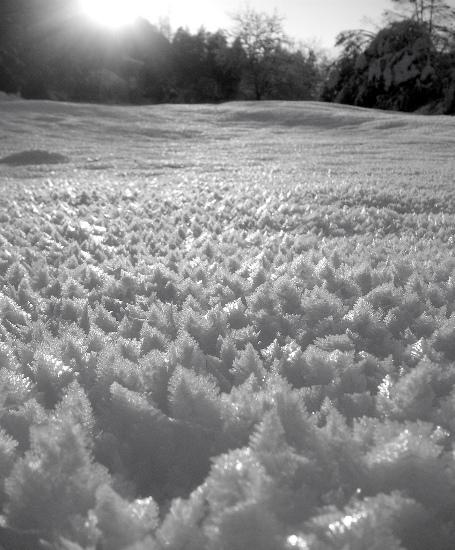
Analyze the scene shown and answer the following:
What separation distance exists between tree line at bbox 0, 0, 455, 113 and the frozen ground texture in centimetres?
2942

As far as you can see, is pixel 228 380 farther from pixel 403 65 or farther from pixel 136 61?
pixel 136 61

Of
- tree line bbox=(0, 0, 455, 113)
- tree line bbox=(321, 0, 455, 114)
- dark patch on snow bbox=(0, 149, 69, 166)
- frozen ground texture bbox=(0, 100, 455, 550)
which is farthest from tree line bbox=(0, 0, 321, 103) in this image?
frozen ground texture bbox=(0, 100, 455, 550)

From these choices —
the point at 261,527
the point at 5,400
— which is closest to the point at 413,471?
the point at 261,527

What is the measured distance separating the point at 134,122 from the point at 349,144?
11286 mm

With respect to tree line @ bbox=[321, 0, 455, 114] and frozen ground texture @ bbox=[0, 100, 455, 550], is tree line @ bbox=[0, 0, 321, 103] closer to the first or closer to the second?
tree line @ bbox=[321, 0, 455, 114]

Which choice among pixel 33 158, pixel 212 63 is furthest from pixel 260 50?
pixel 33 158

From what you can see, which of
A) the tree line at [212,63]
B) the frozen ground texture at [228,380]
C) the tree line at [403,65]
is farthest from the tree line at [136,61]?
the frozen ground texture at [228,380]

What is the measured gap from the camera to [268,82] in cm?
4522

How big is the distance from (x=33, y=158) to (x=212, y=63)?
3360cm

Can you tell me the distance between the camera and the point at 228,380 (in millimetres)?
1681

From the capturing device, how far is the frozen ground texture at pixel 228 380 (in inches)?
40.1

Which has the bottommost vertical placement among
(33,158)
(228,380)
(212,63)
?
(33,158)

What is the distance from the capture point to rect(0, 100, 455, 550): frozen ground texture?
1019 millimetres

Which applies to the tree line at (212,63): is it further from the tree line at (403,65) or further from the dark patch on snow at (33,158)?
the dark patch on snow at (33,158)
